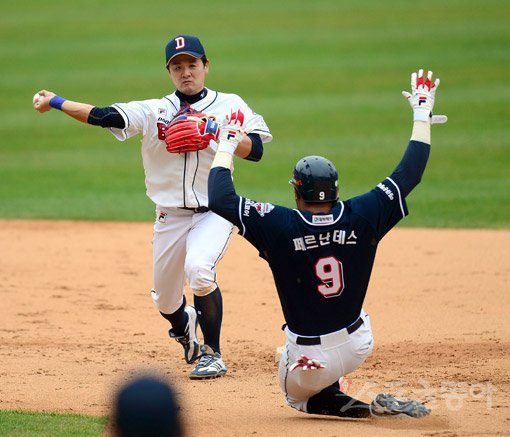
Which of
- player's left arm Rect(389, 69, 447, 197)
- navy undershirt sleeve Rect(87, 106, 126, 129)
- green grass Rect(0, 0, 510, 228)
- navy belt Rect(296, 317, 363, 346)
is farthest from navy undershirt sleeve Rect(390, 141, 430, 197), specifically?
green grass Rect(0, 0, 510, 228)

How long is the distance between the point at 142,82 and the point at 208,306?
1325 centimetres

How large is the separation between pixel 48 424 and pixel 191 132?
1.93m

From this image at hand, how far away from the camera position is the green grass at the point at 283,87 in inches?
519

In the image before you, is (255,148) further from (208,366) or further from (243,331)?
(243,331)

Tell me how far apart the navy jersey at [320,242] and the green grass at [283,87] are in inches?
256

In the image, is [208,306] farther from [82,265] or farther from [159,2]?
[159,2]

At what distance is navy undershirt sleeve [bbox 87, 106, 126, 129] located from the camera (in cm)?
629

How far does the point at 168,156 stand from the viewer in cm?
649

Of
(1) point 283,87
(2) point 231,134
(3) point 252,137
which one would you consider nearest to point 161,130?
(3) point 252,137

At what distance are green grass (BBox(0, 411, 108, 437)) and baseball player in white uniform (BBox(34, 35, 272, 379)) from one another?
112cm

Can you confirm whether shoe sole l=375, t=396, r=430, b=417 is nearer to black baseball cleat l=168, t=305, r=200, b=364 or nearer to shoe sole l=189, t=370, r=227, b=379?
shoe sole l=189, t=370, r=227, b=379

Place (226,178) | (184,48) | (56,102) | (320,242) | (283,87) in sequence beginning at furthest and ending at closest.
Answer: (283,87), (184,48), (56,102), (226,178), (320,242)

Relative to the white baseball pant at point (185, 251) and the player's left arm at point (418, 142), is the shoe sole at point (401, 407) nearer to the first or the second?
the player's left arm at point (418, 142)

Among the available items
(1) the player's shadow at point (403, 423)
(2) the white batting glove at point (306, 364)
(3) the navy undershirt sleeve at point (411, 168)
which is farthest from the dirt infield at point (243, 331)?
(3) the navy undershirt sleeve at point (411, 168)
